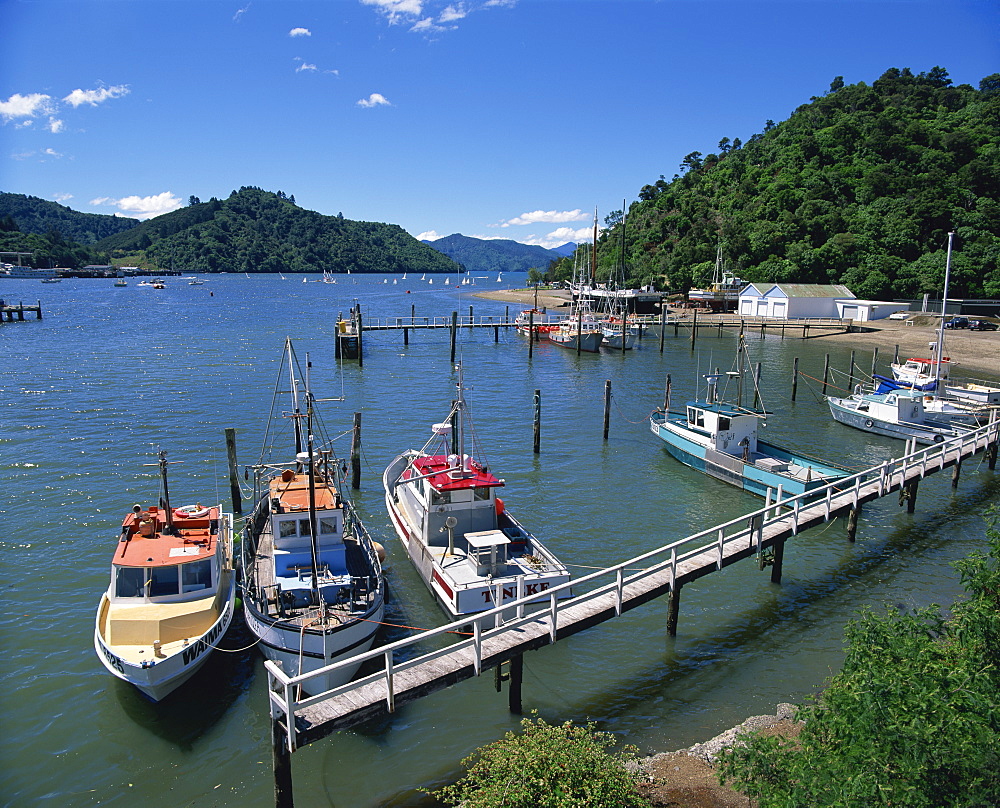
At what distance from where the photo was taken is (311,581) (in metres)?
17.3

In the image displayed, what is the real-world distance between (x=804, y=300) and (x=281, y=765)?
100m

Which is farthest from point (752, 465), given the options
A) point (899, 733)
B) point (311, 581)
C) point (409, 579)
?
point (899, 733)

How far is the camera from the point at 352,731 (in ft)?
48.8

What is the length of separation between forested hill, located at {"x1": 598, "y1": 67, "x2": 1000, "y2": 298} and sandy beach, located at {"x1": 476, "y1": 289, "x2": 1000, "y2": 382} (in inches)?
567

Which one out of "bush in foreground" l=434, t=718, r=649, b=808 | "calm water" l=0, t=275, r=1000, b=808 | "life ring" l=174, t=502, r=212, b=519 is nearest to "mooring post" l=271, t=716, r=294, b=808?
"calm water" l=0, t=275, r=1000, b=808

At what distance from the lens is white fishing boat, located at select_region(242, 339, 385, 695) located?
15602 millimetres

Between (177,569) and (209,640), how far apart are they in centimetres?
206

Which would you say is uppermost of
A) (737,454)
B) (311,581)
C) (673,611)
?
(737,454)

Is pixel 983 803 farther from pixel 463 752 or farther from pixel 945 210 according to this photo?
pixel 945 210

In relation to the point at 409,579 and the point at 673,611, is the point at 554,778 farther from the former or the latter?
the point at 409,579

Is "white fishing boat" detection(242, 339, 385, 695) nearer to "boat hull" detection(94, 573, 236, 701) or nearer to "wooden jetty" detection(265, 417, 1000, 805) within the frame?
"wooden jetty" detection(265, 417, 1000, 805)

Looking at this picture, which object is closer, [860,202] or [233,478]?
[233,478]

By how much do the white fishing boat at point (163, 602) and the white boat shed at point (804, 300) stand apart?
308 feet

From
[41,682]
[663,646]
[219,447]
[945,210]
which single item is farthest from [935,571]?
[945,210]
